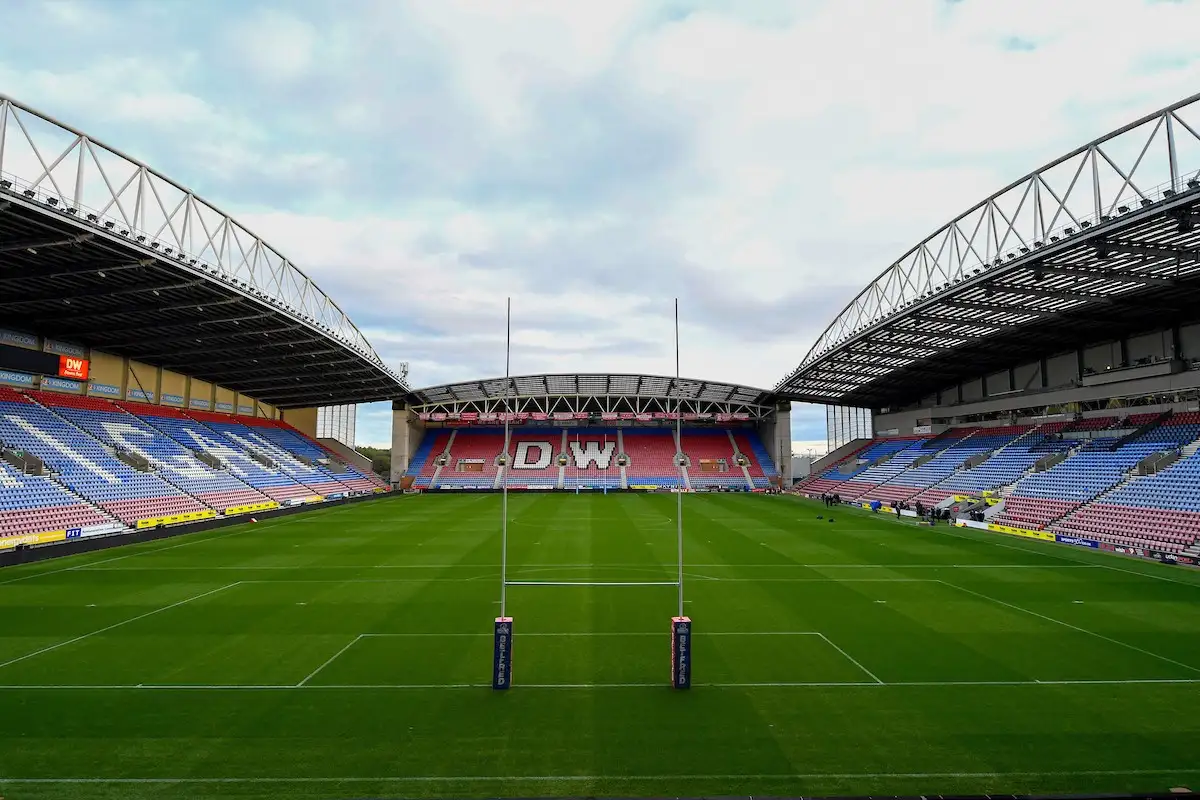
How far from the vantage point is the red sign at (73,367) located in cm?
3662

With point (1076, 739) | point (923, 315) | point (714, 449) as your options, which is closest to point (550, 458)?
point (714, 449)

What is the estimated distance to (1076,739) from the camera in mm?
8781

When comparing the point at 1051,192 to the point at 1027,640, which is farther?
the point at 1051,192

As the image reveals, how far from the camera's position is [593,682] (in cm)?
1092

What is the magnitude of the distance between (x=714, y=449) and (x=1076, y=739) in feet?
219

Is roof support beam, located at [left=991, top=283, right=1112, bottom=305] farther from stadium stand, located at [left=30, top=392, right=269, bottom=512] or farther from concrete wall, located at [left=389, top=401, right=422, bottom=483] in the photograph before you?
concrete wall, located at [left=389, top=401, right=422, bottom=483]

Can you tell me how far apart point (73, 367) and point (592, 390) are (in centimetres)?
4473

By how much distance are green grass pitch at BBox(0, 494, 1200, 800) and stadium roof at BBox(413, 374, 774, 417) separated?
42.2 meters

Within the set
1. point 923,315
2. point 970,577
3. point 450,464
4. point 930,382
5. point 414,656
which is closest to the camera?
point 414,656

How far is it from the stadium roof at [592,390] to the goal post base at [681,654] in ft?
171

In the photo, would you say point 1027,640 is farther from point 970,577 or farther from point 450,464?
point 450,464

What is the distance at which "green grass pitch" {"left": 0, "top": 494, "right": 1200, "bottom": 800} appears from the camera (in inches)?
310

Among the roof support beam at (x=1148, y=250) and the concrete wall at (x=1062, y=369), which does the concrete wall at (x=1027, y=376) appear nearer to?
the concrete wall at (x=1062, y=369)

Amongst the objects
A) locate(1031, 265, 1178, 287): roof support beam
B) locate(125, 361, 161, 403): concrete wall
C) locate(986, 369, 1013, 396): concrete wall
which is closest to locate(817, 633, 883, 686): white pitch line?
locate(1031, 265, 1178, 287): roof support beam
